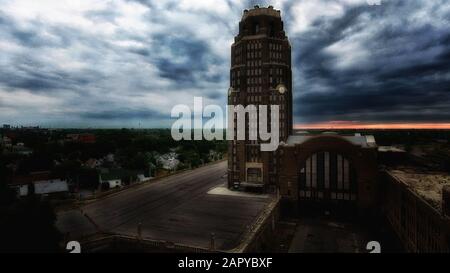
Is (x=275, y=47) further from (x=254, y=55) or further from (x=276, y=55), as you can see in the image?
(x=254, y=55)

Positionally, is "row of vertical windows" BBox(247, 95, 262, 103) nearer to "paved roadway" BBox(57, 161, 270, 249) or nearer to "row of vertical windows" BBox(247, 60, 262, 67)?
"row of vertical windows" BBox(247, 60, 262, 67)

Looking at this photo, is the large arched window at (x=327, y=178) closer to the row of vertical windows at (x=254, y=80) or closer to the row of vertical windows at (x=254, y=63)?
the row of vertical windows at (x=254, y=80)

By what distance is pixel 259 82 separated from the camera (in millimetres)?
77188

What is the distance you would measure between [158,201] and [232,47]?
161 feet

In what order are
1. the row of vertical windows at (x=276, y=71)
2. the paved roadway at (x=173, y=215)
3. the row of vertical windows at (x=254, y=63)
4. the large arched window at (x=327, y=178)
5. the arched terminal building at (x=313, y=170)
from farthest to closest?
1. the row of vertical windows at (x=254, y=63)
2. the row of vertical windows at (x=276, y=71)
3. the large arched window at (x=327, y=178)
4. the paved roadway at (x=173, y=215)
5. the arched terminal building at (x=313, y=170)

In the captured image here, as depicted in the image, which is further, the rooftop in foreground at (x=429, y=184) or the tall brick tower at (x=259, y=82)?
the tall brick tower at (x=259, y=82)

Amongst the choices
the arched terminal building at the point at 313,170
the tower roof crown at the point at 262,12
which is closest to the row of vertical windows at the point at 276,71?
the arched terminal building at the point at 313,170

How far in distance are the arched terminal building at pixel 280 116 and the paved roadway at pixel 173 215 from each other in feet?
30.3

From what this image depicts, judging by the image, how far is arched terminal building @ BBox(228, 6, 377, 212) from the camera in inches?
2430

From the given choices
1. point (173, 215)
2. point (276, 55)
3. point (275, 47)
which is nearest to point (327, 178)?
point (173, 215)

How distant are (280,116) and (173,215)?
132 ft

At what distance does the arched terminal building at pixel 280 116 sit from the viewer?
202 feet
